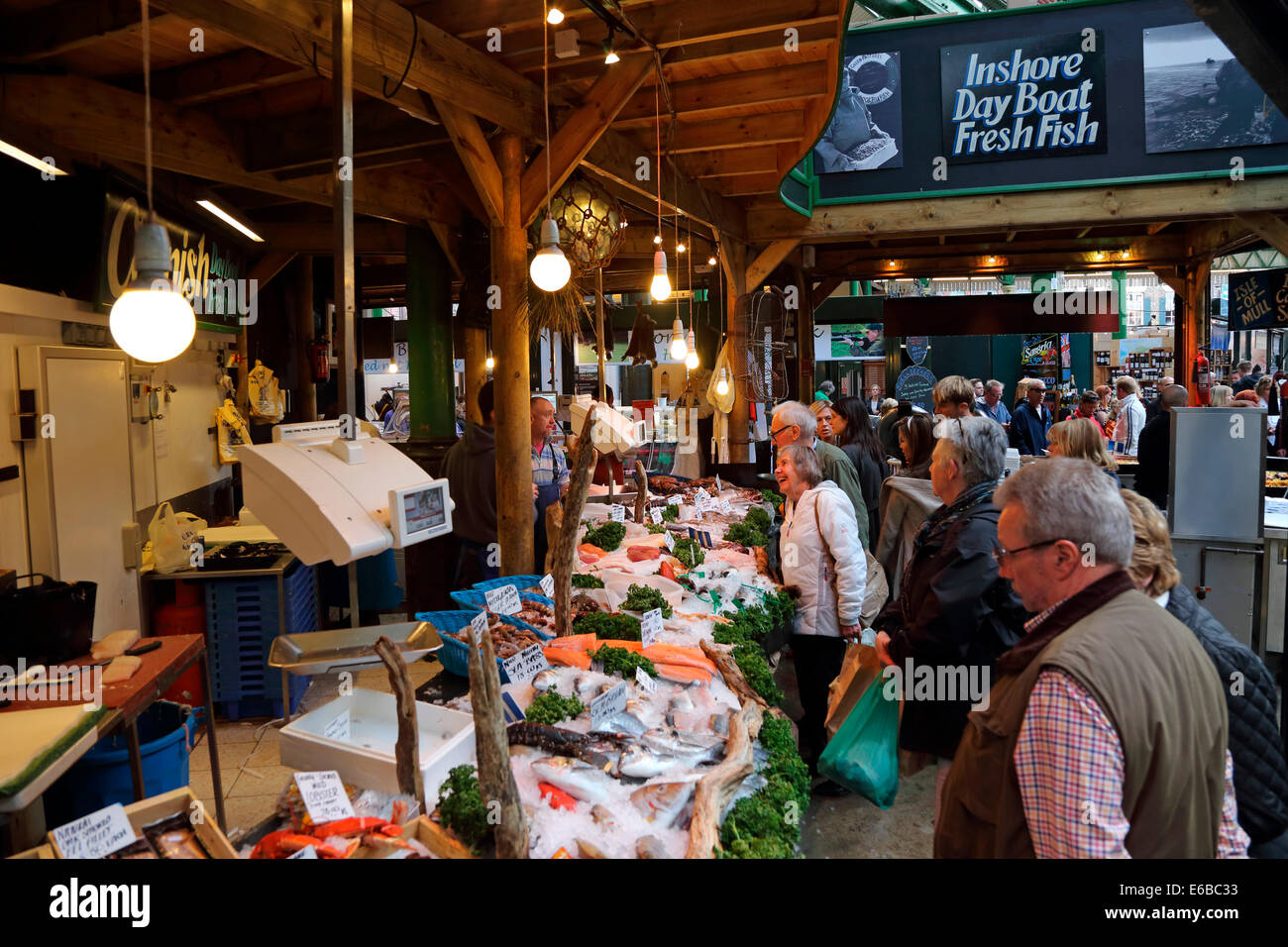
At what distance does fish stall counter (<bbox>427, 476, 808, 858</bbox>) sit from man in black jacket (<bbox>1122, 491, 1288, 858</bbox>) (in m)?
1.14

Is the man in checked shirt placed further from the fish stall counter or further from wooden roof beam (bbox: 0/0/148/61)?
wooden roof beam (bbox: 0/0/148/61)

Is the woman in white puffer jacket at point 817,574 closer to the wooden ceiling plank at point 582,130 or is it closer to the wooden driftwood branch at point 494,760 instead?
the wooden ceiling plank at point 582,130

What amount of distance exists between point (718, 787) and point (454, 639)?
4.66 ft

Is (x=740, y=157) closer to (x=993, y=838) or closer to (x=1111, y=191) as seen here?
(x=1111, y=191)

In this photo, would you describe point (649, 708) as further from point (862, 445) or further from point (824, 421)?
point (824, 421)

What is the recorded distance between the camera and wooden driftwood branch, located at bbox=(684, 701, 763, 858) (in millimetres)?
2070

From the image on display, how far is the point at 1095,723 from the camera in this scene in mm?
1682

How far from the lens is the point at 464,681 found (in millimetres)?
3365

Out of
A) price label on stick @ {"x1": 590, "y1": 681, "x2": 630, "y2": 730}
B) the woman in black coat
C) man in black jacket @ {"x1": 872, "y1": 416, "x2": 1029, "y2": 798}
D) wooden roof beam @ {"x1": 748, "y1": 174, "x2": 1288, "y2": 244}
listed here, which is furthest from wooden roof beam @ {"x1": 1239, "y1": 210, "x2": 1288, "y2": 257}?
price label on stick @ {"x1": 590, "y1": 681, "x2": 630, "y2": 730}

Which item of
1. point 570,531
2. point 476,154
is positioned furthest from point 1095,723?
point 476,154

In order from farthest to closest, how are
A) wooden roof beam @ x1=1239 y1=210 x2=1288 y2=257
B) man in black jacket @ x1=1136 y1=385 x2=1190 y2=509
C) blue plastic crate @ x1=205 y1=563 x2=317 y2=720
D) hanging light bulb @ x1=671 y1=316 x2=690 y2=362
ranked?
wooden roof beam @ x1=1239 y1=210 x2=1288 y2=257 < hanging light bulb @ x1=671 y1=316 x2=690 y2=362 < man in black jacket @ x1=1136 y1=385 x2=1190 y2=509 < blue plastic crate @ x1=205 y1=563 x2=317 y2=720

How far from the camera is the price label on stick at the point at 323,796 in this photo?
2.08 meters

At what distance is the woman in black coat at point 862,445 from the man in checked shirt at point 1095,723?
15.6 feet

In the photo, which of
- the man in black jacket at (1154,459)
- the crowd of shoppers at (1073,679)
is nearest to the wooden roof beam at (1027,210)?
the man in black jacket at (1154,459)
